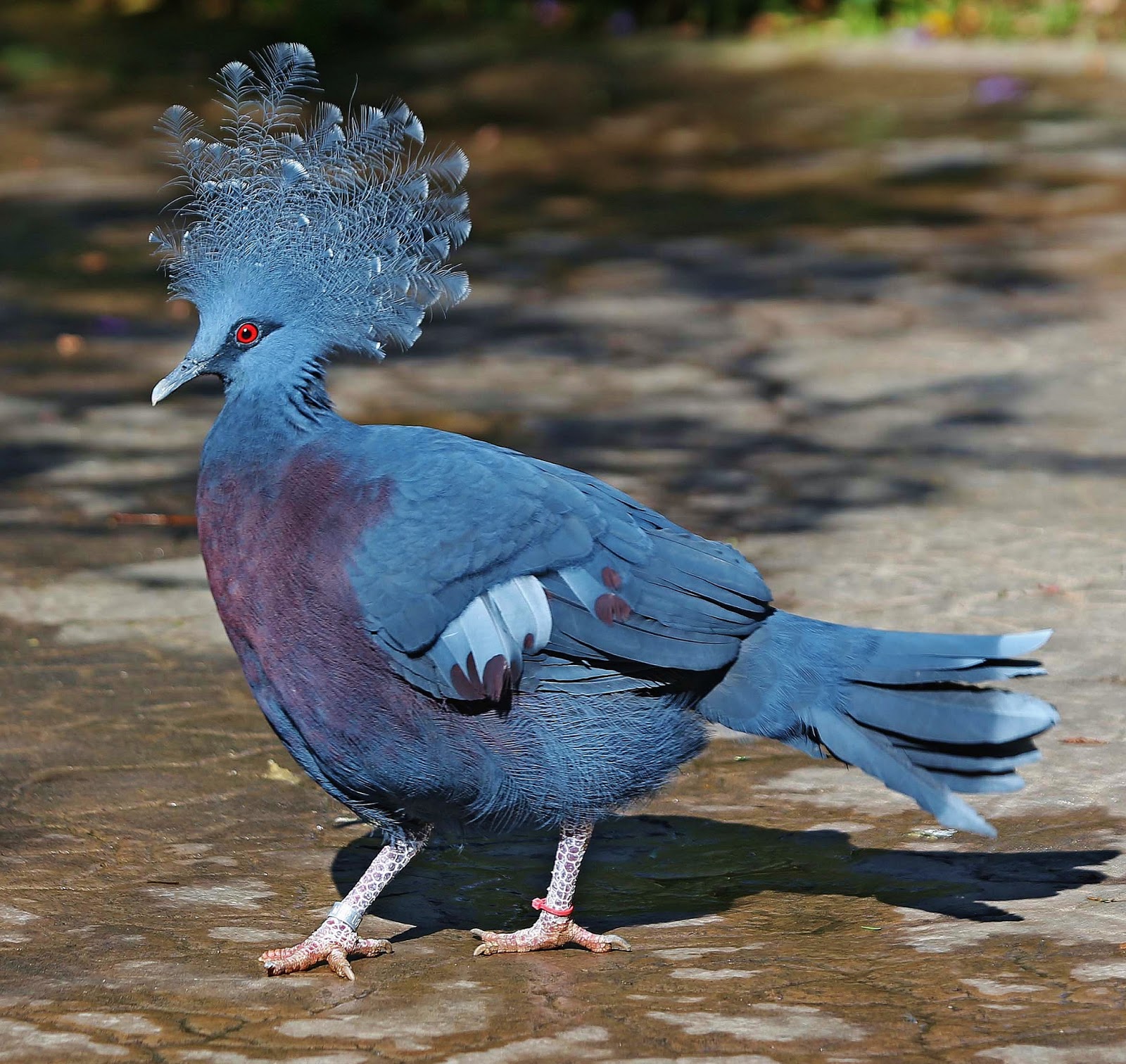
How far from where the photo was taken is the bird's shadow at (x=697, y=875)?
3389mm

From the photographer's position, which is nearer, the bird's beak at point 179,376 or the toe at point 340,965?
the toe at point 340,965

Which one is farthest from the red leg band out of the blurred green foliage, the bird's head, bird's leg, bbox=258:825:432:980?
the blurred green foliage

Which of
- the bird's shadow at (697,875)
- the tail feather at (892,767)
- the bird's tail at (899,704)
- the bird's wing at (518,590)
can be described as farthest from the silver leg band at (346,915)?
the tail feather at (892,767)

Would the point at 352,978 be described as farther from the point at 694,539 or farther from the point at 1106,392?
the point at 1106,392

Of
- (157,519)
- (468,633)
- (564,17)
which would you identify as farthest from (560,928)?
(564,17)

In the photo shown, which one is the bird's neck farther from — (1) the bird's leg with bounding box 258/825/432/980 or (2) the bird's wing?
(1) the bird's leg with bounding box 258/825/432/980

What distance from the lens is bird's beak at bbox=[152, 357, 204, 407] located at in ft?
11.0

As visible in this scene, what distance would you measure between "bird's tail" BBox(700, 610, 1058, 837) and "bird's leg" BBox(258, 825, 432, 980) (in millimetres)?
648

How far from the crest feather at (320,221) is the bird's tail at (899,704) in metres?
0.97

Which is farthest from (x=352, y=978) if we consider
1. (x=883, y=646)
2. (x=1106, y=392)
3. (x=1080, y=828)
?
(x=1106, y=392)

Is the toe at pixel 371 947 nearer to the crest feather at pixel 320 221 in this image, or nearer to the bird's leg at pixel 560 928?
the bird's leg at pixel 560 928

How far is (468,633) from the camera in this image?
309cm

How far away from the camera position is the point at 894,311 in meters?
7.37

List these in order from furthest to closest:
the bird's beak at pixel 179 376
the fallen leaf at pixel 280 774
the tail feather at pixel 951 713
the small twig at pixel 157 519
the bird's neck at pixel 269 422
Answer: the small twig at pixel 157 519 < the fallen leaf at pixel 280 774 < the bird's beak at pixel 179 376 < the bird's neck at pixel 269 422 < the tail feather at pixel 951 713
